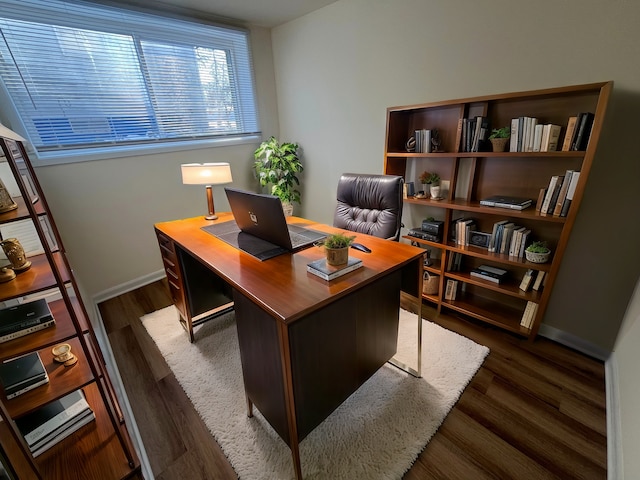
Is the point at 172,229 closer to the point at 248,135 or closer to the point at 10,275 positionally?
the point at 10,275

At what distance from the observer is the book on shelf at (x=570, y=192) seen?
60.0 inches

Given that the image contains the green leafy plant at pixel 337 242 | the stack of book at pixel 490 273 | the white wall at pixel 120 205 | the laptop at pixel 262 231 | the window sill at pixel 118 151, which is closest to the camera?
the green leafy plant at pixel 337 242

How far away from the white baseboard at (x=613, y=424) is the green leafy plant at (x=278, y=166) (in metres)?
2.90

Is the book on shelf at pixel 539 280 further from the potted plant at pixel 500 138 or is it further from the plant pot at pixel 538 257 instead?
the potted plant at pixel 500 138

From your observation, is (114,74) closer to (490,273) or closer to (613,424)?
(490,273)

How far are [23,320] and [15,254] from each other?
250 millimetres

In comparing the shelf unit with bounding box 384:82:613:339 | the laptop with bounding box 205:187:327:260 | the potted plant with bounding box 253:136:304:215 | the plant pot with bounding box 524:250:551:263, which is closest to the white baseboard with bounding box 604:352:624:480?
the shelf unit with bounding box 384:82:613:339

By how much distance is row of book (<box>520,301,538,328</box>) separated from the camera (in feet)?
6.09

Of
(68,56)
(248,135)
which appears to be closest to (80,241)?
(68,56)

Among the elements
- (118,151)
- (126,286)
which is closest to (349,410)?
(126,286)

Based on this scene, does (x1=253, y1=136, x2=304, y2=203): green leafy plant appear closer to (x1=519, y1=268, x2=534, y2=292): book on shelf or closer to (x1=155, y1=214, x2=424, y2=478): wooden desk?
(x1=155, y1=214, x2=424, y2=478): wooden desk

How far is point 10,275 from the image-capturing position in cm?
100

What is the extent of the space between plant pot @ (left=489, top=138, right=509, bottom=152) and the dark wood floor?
126 cm

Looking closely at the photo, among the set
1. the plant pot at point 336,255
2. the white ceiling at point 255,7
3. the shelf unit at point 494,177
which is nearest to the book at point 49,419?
the plant pot at point 336,255
